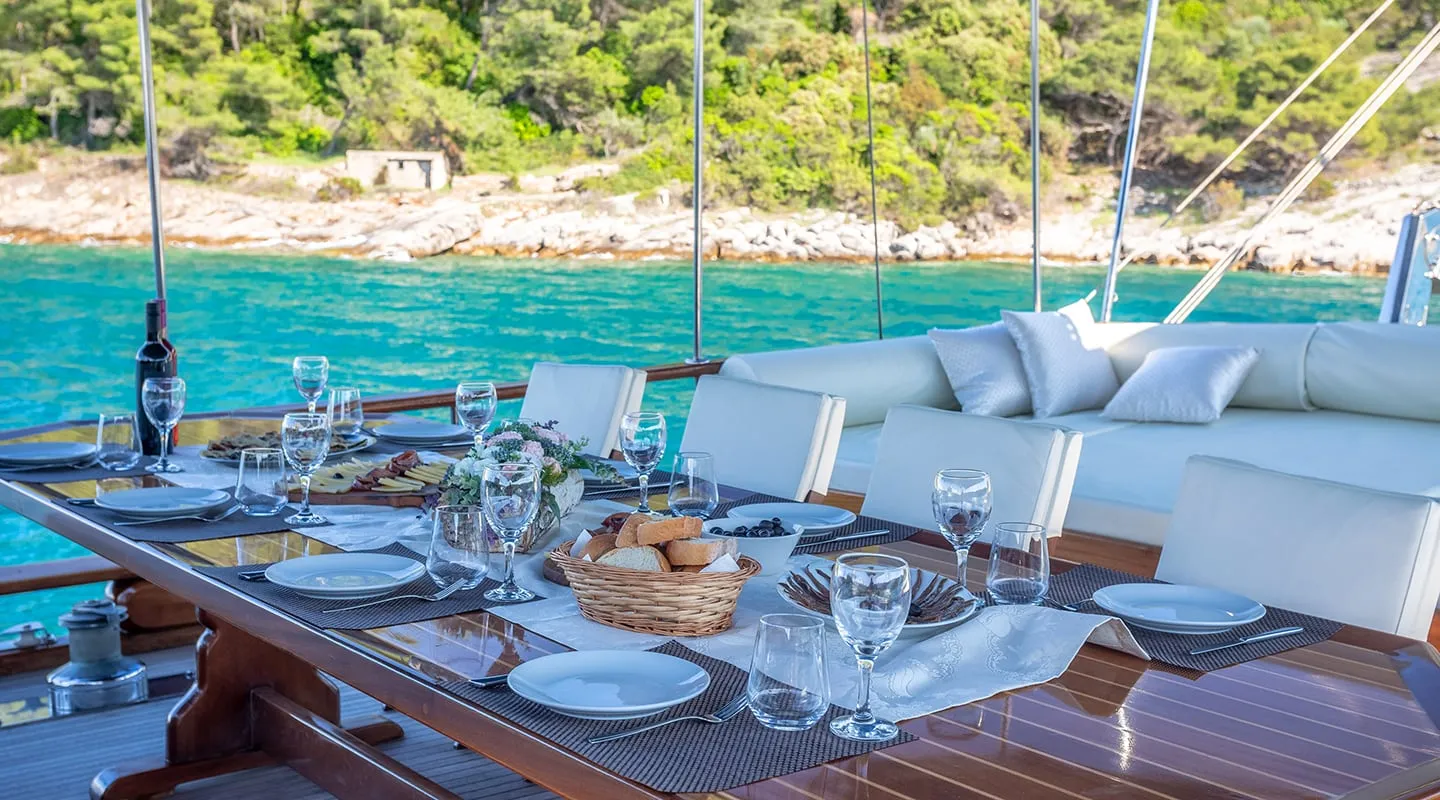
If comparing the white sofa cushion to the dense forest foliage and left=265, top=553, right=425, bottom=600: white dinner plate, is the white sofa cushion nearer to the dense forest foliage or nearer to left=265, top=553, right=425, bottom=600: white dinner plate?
left=265, top=553, right=425, bottom=600: white dinner plate

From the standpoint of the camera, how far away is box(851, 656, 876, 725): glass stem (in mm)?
1139

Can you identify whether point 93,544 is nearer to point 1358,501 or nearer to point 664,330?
point 1358,501

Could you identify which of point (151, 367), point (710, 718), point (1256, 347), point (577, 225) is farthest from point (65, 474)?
point (577, 225)

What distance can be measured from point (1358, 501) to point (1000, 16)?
1933 centimetres

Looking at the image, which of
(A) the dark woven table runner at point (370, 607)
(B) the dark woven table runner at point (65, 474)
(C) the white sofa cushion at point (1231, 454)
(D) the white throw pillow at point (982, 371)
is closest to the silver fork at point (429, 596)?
(A) the dark woven table runner at point (370, 607)

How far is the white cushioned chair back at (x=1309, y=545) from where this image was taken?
1.64 m

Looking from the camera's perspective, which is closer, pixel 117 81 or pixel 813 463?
pixel 813 463

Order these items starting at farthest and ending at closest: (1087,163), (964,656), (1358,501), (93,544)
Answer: (1087,163)
(93,544)
(1358,501)
(964,656)

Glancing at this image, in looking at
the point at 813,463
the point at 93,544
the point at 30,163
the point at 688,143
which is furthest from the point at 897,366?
the point at 30,163

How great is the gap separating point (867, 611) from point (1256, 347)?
3.68 metres

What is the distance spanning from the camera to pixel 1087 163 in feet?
67.6

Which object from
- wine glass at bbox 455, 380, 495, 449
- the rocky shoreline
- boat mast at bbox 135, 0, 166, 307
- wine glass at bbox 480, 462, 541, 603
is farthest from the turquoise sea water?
wine glass at bbox 480, 462, 541, 603

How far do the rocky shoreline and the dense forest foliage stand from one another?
0.38 meters

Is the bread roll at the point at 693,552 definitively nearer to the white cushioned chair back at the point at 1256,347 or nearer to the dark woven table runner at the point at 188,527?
the dark woven table runner at the point at 188,527
